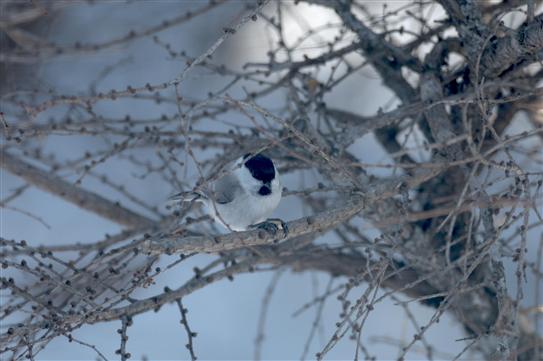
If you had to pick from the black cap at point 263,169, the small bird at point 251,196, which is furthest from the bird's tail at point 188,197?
the black cap at point 263,169

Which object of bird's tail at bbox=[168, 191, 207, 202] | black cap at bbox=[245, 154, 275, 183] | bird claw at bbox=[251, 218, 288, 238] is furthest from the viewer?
black cap at bbox=[245, 154, 275, 183]

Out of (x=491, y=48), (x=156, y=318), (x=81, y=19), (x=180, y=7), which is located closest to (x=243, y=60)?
(x=180, y=7)

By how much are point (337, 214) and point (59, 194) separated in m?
1.87

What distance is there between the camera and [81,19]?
24.7 ft

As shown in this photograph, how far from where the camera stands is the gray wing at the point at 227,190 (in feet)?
12.2

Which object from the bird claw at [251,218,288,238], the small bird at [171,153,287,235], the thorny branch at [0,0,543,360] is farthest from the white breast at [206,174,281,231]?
the bird claw at [251,218,288,238]

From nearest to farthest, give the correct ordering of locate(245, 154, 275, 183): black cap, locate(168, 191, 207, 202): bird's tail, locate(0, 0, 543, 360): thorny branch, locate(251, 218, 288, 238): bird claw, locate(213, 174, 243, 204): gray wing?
1. locate(0, 0, 543, 360): thorny branch
2. locate(251, 218, 288, 238): bird claw
3. locate(168, 191, 207, 202): bird's tail
4. locate(245, 154, 275, 183): black cap
5. locate(213, 174, 243, 204): gray wing

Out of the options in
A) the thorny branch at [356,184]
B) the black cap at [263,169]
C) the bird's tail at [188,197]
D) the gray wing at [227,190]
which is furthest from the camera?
the gray wing at [227,190]

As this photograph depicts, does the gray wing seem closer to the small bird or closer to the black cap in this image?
the small bird

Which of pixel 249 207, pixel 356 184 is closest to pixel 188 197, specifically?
pixel 249 207

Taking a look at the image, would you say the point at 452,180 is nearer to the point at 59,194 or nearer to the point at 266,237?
the point at 266,237

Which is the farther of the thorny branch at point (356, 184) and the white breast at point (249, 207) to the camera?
the white breast at point (249, 207)

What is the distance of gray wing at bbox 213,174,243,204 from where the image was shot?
3.73 m

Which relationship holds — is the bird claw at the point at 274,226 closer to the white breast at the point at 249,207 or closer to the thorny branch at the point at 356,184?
the thorny branch at the point at 356,184
